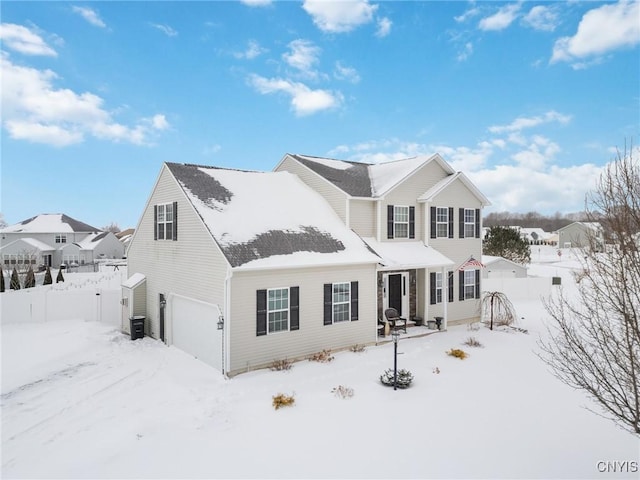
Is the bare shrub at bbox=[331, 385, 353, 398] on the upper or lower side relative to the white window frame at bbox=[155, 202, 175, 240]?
lower

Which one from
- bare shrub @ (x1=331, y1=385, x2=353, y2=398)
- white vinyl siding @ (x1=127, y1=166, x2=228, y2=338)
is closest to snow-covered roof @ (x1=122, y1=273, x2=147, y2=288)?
white vinyl siding @ (x1=127, y1=166, x2=228, y2=338)

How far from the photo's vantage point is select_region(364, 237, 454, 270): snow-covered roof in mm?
15219

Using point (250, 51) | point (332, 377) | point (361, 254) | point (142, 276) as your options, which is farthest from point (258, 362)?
point (250, 51)

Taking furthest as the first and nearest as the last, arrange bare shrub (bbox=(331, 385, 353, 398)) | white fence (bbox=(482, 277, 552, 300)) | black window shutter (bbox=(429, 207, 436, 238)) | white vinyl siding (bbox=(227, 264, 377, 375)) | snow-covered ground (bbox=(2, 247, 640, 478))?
white fence (bbox=(482, 277, 552, 300)) < black window shutter (bbox=(429, 207, 436, 238)) < white vinyl siding (bbox=(227, 264, 377, 375)) < bare shrub (bbox=(331, 385, 353, 398)) < snow-covered ground (bbox=(2, 247, 640, 478))

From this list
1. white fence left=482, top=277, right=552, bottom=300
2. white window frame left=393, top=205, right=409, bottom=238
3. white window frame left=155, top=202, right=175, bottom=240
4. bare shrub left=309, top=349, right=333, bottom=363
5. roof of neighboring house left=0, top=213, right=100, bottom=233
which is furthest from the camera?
roof of neighboring house left=0, top=213, right=100, bottom=233

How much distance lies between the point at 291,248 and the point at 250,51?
12852 millimetres

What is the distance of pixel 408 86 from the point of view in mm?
22500

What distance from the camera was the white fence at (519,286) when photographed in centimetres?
2647

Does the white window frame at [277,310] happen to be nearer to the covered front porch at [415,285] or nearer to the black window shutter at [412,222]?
the covered front porch at [415,285]

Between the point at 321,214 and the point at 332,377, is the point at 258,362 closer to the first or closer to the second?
the point at 332,377

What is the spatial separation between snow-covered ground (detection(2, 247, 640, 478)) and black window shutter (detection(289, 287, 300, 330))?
1.28 metres

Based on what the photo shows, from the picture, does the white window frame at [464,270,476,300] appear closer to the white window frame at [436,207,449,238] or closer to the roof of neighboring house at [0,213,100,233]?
the white window frame at [436,207,449,238]

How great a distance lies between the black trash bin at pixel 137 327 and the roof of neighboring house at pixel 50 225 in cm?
4911

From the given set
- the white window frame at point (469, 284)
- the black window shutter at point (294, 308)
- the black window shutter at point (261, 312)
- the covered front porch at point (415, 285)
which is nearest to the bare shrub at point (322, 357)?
the black window shutter at point (294, 308)
